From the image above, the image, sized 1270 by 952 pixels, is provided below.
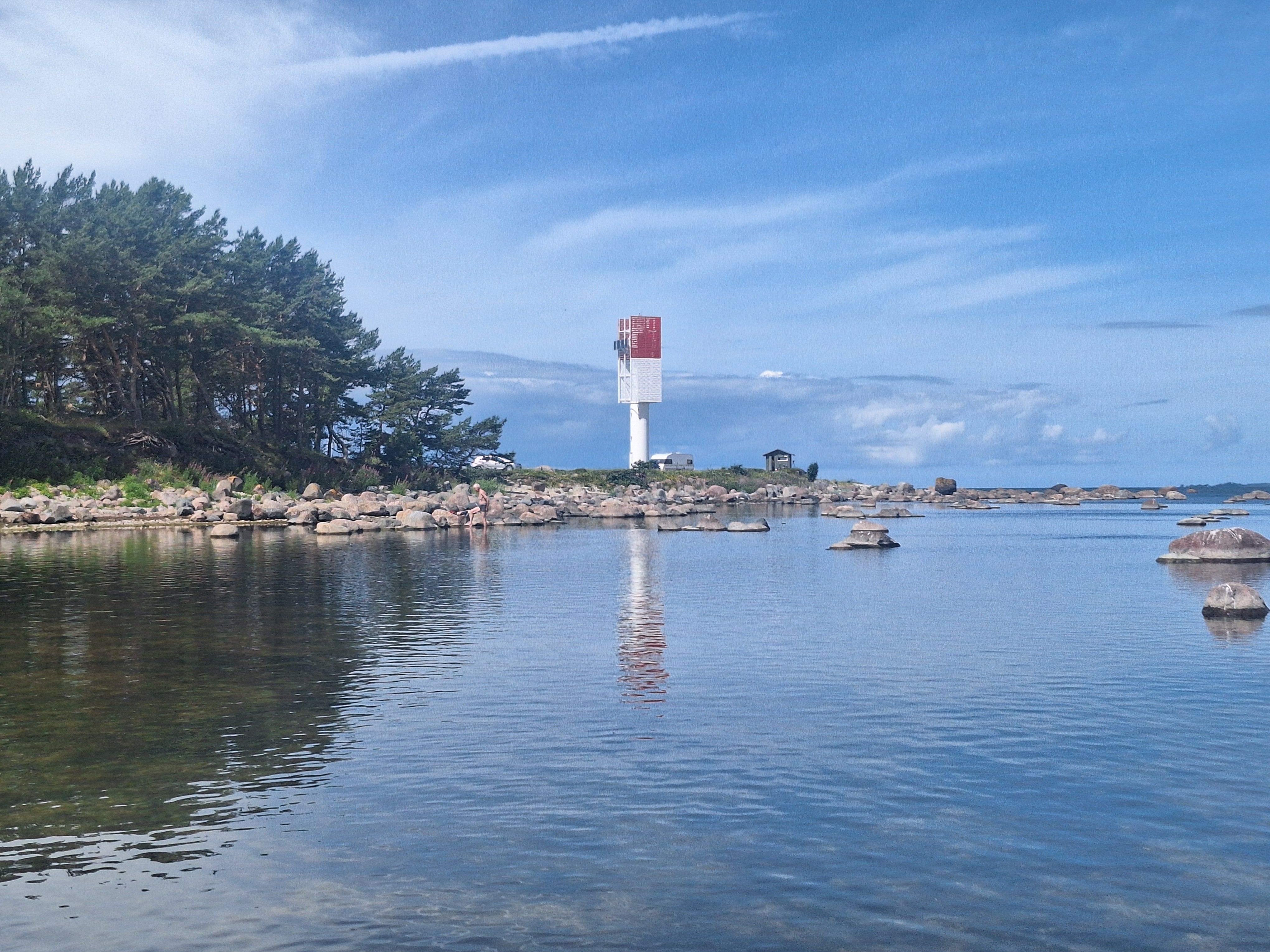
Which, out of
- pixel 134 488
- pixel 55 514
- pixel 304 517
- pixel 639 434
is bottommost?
pixel 304 517

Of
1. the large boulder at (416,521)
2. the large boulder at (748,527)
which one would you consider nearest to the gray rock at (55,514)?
the large boulder at (416,521)

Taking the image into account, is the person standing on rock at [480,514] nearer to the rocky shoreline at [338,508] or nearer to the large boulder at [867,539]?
the rocky shoreline at [338,508]

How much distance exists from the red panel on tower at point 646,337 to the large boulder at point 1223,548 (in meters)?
91.0

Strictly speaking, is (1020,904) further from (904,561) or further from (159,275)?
(159,275)

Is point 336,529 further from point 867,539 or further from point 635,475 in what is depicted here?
point 635,475

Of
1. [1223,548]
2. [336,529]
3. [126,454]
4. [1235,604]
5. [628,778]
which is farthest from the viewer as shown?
[126,454]

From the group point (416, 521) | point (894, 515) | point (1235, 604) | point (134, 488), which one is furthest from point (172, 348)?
point (1235, 604)

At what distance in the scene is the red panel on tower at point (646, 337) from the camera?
436ft

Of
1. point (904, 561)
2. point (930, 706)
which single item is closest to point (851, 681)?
point (930, 706)

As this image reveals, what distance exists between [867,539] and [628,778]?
4544 centimetres

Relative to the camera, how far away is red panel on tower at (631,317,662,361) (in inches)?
5231

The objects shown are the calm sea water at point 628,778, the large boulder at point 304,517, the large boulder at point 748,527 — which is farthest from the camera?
the large boulder at point 748,527

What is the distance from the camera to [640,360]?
5256 inches

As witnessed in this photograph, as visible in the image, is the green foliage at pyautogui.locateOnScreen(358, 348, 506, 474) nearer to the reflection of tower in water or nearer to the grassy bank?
the grassy bank
